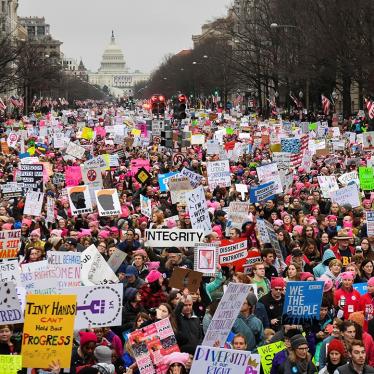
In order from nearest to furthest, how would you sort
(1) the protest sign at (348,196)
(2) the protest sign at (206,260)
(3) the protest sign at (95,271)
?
(3) the protest sign at (95,271) < (2) the protest sign at (206,260) < (1) the protest sign at (348,196)

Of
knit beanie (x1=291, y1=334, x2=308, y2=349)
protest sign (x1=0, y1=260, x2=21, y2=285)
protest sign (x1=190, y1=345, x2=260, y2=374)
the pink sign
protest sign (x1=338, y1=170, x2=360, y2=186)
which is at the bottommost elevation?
knit beanie (x1=291, y1=334, x2=308, y2=349)

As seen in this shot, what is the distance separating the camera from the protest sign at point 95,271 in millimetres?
14188

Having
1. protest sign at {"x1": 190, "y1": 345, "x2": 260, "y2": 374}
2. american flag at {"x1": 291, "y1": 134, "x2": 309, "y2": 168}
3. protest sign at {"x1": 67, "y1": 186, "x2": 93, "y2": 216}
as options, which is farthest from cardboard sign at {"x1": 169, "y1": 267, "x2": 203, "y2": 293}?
american flag at {"x1": 291, "y1": 134, "x2": 309, "y2": 168}

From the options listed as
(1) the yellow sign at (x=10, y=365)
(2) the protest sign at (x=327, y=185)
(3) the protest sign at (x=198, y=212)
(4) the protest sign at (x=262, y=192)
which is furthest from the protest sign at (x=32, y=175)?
(1) the yellow sign at (x=10, y=365)

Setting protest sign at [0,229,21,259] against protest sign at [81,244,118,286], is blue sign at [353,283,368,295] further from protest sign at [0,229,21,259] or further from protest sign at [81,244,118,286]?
protest sign at [0,229,21,259]

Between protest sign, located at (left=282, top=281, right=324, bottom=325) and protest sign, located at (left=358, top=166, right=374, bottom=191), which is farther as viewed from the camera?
protest sign, located at (left=358, top=166, right=374, bottom=191)

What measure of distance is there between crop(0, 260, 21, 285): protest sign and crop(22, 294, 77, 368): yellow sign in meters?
2.77

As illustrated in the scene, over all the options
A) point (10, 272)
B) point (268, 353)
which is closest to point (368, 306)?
point (268, 353)

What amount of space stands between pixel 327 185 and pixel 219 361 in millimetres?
15405

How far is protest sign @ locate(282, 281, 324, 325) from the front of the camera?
1215 centimetres

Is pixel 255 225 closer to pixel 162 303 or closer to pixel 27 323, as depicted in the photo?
pixel 162 303

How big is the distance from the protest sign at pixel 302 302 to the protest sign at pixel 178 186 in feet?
37.9

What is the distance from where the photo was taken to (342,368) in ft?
33.1

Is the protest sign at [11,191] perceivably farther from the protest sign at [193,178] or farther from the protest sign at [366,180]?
the protest sign at [366,180]
